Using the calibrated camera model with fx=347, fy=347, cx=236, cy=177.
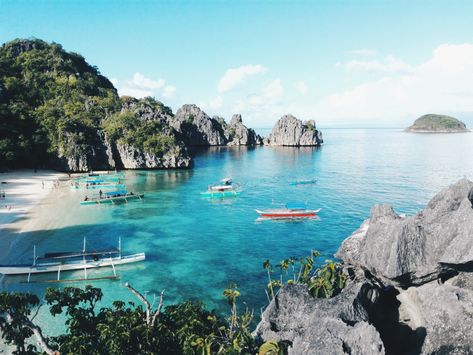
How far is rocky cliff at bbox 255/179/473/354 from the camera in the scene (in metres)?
16.4

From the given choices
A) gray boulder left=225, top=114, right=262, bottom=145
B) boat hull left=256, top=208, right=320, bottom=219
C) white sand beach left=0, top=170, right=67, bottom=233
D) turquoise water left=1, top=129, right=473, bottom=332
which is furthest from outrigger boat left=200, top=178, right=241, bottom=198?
gray boulder left=225, top=114, right=262, bottom=145

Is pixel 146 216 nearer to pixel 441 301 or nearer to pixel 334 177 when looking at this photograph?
pixel 441 301

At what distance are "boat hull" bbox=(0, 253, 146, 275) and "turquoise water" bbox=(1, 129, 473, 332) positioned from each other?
1034 mm

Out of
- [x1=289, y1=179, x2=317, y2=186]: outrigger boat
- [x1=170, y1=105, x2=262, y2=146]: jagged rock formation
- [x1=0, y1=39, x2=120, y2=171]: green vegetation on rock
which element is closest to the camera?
[x1=289, y1=179, x2=317, y2=186]: outrigger boat

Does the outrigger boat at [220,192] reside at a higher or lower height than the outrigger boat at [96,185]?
lower

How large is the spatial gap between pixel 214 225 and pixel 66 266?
22134 mm

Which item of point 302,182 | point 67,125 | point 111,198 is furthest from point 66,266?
point 67,125

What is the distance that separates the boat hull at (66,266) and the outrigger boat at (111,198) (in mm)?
28678

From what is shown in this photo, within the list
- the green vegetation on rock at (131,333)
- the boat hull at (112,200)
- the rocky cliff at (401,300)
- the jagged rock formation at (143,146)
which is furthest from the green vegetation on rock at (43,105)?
the rocky cliff at (401,300)

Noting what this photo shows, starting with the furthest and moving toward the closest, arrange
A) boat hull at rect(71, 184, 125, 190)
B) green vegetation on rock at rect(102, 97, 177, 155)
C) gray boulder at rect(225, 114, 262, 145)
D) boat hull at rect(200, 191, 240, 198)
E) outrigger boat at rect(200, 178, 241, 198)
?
gray boulder at rect(225, 114, 262, 145), green vegetation on rock at rect(102, 97, 177, 155), boat hull at rect(71, 184, 125, 190), outrigger boat at rect(200, 178, 241, 198), boat hull at rect(200, 191, 240, 198)

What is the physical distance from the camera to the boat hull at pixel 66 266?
114 ft

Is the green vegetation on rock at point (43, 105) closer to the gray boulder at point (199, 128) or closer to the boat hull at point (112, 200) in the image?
the boat hull at point (112, 200)

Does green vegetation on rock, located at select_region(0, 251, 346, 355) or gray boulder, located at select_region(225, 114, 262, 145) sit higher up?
gray boulder, located at select_region(225, 114, 262, 145)

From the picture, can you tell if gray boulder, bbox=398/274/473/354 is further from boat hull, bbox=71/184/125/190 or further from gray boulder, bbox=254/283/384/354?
boat hull, bbox=71/184/125/190
